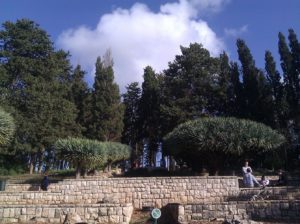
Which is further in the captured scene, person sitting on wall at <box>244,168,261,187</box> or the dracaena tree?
the dracaena tree

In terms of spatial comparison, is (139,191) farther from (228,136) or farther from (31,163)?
(31,163)

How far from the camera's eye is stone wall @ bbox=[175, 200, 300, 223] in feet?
38.1

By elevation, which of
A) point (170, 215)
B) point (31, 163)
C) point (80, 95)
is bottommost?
point (170, 215)

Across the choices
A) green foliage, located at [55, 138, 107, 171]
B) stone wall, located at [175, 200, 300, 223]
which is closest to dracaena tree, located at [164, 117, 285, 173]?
green foliage, located at [55, 138, 107, 171]

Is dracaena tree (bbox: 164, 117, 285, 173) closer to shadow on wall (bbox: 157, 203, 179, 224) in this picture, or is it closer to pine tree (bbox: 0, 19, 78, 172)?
shadow on wall (bbox: 157, 203, 179, 224)

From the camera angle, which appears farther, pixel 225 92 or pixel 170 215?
pixel 225 92

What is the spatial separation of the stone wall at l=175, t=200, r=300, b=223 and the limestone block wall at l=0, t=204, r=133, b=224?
192 centimetres

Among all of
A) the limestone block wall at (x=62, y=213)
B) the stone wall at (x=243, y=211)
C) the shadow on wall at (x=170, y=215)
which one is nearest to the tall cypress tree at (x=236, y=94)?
the shadow on wall at (x=170, y=215)

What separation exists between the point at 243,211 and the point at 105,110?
963 inches

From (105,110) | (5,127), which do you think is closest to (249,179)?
(5,127)

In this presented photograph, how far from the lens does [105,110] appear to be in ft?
115

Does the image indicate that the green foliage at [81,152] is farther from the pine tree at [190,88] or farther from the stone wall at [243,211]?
the pine tree at [190,88]

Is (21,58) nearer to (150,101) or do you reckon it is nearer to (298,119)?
(150,101)

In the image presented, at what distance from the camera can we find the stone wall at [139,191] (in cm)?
1723
